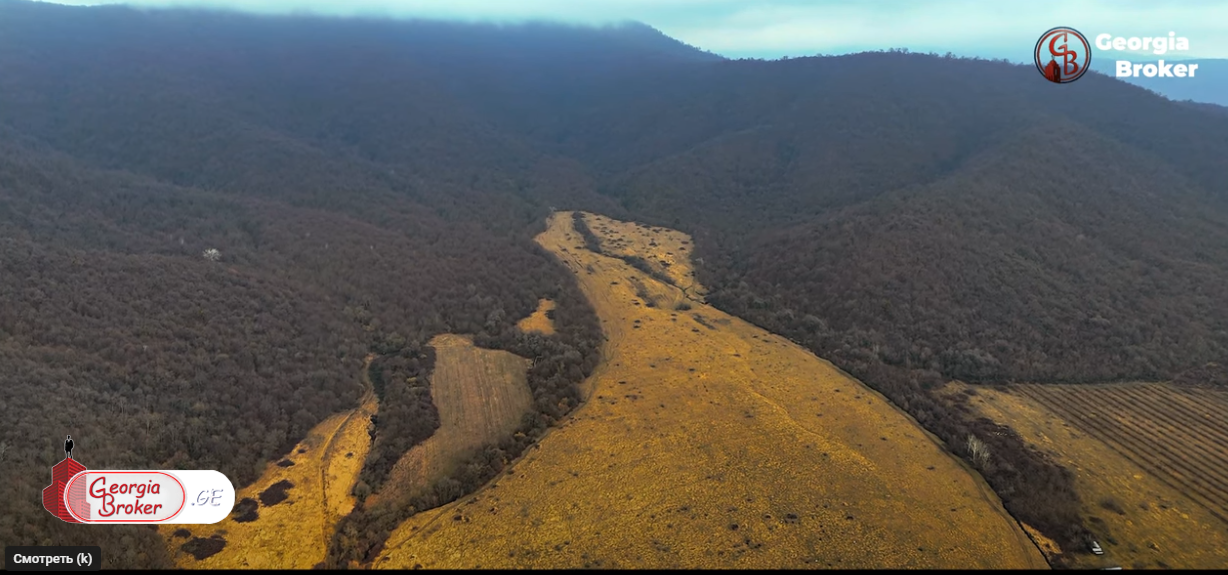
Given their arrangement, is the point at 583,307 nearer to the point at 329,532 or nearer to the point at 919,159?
the point at 329,532

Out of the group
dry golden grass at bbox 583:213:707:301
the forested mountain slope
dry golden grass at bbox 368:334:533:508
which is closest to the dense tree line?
the forested mountain slope

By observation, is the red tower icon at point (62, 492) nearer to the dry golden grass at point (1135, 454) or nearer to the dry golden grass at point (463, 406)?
the dry golden grass at point (463, 406)

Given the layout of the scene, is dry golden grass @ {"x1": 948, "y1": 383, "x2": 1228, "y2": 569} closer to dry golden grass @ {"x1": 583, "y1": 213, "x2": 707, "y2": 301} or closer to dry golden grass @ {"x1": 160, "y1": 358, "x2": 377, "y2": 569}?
dry golden grass @ {"x1": 583, "y1": 213, "x2": 707, "y2": 301}

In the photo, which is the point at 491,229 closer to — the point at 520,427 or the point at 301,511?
the point at 520,427

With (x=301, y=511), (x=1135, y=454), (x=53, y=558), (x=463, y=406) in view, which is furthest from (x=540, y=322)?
(x=1135, y=454)

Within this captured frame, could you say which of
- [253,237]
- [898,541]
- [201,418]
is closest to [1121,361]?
[898,541]

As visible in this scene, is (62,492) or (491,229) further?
(491,229)
